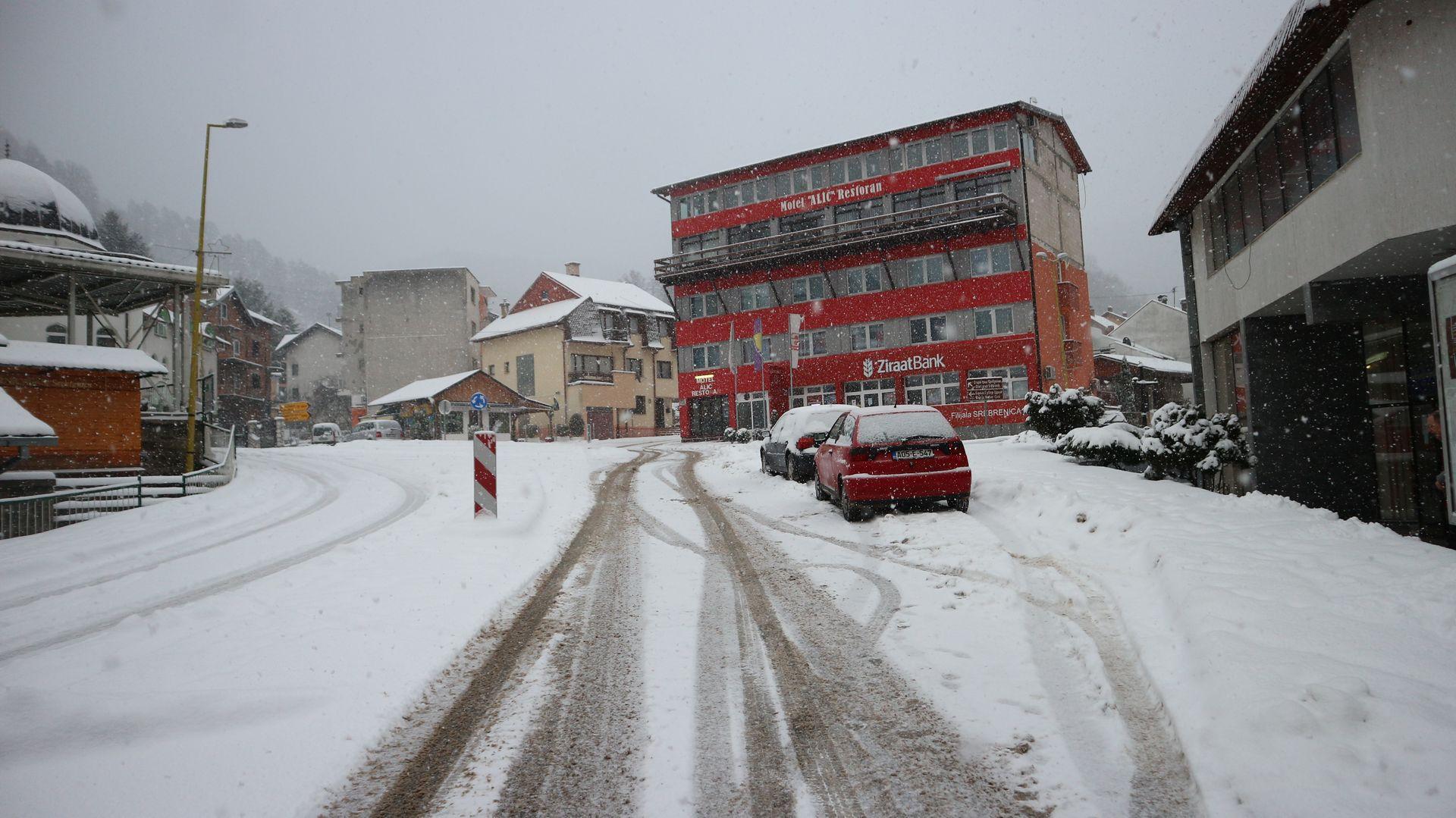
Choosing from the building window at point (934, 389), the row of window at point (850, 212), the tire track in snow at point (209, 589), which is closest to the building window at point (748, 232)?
the row of window at point (850, 212)

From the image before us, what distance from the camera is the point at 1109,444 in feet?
45.1

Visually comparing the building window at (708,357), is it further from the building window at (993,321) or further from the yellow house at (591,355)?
the building window at (993,321)

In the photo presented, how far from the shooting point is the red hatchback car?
9.70 meters

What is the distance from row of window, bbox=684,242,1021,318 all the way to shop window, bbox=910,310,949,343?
198 centimetres

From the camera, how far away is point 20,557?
1043cm

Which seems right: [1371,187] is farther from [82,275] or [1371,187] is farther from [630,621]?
[82,275]

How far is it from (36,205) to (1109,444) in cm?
3574

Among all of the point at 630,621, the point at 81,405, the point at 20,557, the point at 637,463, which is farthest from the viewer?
the point at 637,463

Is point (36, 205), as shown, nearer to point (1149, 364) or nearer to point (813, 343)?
point (813, 343)

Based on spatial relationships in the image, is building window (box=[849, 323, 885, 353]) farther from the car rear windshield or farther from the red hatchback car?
the red hatchback car

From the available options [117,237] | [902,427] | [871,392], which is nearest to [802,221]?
[871,392]

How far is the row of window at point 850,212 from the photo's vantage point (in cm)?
3691

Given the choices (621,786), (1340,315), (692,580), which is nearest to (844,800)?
(621,786)

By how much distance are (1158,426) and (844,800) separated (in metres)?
12.0
